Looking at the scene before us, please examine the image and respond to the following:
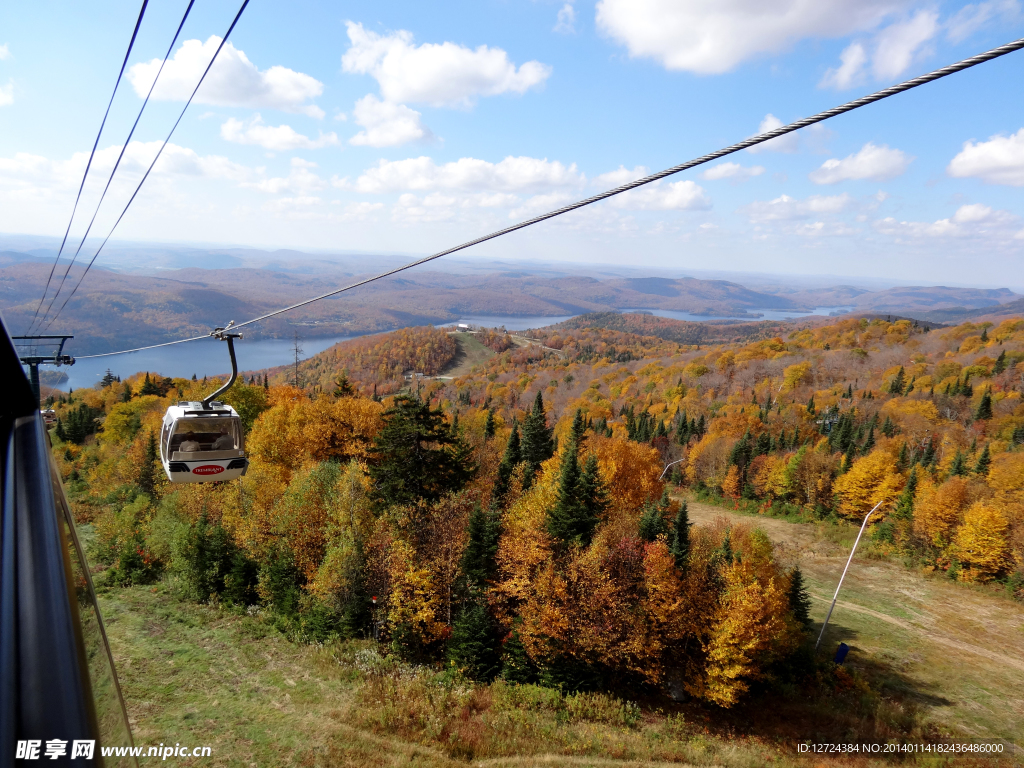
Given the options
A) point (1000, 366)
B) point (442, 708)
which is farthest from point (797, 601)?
point (1000, 366)

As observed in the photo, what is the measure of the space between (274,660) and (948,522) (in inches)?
2139

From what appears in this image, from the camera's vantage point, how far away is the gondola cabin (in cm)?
1246

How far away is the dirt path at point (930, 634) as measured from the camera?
28.2 meters

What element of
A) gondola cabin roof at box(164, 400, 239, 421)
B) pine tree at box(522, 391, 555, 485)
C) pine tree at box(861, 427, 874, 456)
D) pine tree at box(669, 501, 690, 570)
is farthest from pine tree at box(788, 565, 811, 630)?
pine tree at box(861, 427, 874, 456)

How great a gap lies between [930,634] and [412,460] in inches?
1433

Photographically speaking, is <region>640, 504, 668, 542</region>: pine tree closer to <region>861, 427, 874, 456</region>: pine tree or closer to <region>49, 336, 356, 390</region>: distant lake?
<region>861, 427, 874, 456</region>: pine tree

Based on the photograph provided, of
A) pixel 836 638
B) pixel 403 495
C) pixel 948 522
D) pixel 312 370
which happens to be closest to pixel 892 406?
pixel 948 522

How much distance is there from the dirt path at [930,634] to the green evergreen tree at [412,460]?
85.2ft

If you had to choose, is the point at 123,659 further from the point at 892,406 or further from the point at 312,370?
the point at 312,370

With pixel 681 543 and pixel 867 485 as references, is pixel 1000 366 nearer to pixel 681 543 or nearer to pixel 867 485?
pixel 867 485

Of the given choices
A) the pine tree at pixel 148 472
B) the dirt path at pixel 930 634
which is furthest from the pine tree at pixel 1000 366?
the pine tree at pixel 148 472

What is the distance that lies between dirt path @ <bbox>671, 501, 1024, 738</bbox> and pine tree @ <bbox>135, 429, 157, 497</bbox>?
51518mm

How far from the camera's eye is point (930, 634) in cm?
3509

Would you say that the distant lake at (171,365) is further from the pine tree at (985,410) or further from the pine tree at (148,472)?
the pine tree at (985,410)
